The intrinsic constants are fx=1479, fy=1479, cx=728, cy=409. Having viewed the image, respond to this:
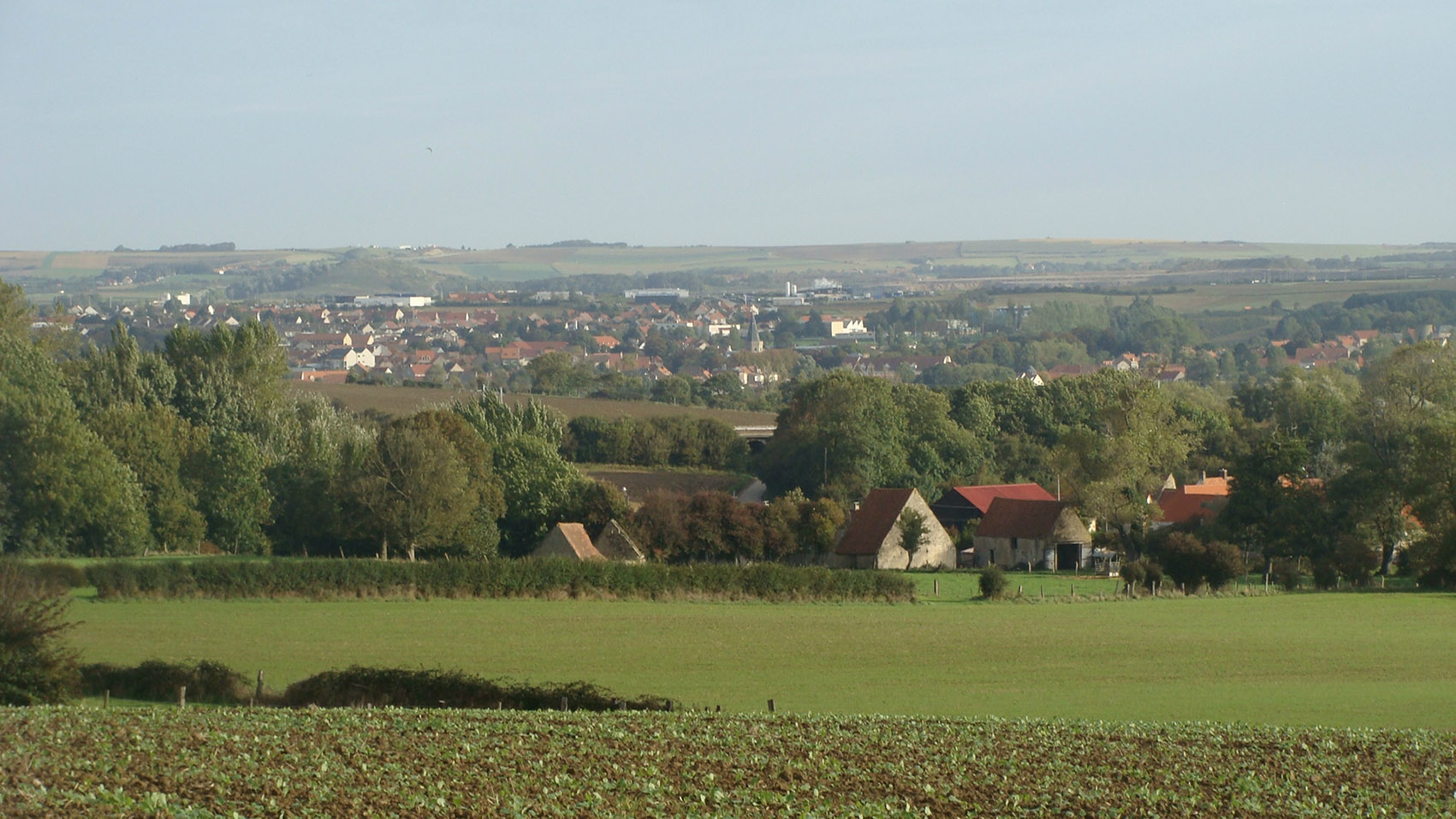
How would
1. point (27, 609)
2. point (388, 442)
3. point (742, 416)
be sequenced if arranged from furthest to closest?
point (742, 416), point (388, 442), point (27, 609)

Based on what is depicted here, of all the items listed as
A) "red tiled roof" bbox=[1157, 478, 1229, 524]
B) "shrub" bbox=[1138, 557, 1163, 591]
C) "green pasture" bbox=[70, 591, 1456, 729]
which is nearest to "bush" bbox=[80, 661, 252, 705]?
"green pasture" bbox=[70, 591, 1456, 729]

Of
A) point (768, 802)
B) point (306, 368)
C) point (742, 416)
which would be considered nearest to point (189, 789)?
point (768, 802)

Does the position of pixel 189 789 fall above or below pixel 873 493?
above

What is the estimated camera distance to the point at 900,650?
29.8m

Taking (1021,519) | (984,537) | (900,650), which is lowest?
(984,537)

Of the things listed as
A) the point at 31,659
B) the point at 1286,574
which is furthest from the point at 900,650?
the point at 1286,574

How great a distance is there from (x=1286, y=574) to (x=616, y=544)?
2062cm

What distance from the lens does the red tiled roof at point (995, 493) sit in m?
59.2

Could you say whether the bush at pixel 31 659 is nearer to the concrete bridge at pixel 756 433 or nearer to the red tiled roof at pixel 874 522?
the red tiled roof at pixel 874 522

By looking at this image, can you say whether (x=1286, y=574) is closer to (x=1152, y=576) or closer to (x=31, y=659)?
(x=1152, y=576)

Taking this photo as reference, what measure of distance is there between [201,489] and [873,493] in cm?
2363

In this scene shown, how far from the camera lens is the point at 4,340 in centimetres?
5294

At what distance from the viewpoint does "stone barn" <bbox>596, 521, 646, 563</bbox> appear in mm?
47250

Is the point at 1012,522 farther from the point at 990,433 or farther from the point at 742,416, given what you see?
the point at 742,416
